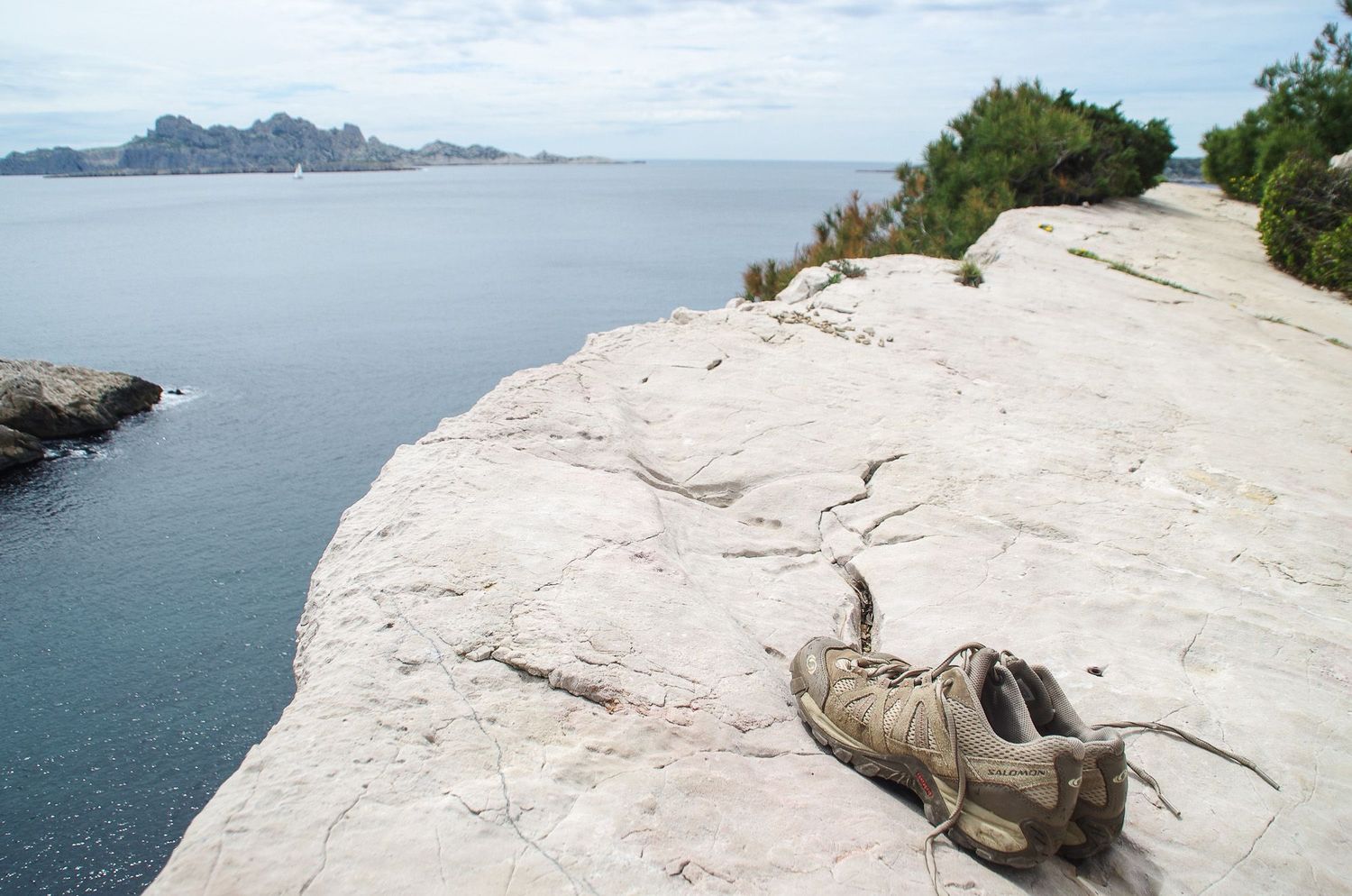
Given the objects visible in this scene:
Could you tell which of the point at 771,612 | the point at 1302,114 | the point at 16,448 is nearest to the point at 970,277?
the point at 771,612

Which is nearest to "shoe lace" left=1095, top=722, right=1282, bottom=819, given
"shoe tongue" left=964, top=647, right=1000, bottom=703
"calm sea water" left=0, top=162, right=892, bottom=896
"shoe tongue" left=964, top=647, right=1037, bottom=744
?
"shoe tongue" left=964, top=647, right=1037, bottom=744

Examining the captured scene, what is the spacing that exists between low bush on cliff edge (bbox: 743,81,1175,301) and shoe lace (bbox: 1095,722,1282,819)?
9804mm

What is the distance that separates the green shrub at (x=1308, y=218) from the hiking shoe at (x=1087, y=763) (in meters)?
11.0

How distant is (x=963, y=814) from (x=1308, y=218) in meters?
12.4

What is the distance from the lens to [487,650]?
104 inches

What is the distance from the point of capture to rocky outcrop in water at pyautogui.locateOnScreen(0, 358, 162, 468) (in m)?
8.77

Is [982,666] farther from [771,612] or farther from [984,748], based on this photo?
[771,612]

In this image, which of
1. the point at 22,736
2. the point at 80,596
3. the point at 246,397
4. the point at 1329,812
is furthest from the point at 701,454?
the point at 246,397

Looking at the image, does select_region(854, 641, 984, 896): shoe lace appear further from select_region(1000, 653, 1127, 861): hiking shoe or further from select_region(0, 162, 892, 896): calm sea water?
select_region(0, 162, 892, 896): calm sea water

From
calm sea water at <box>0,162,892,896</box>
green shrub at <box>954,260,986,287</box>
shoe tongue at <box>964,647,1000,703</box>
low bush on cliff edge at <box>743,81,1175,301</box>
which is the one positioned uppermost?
low bush on cliff edge at <box>743,81,1175,301</box>

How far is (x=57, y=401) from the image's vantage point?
9.32 metres

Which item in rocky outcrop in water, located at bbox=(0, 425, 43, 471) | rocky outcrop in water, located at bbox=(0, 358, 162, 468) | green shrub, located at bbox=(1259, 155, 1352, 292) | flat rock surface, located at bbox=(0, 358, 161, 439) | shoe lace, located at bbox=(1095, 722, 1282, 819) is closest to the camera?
shoe lace, located at bbox=(1095, 722, 1282, 819)

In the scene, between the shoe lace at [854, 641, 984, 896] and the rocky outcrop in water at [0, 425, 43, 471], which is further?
the rocky outcrop in water at [0, 425, 43, 471]

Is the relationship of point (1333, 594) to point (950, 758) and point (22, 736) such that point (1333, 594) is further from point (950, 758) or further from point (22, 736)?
point (22, 736)
